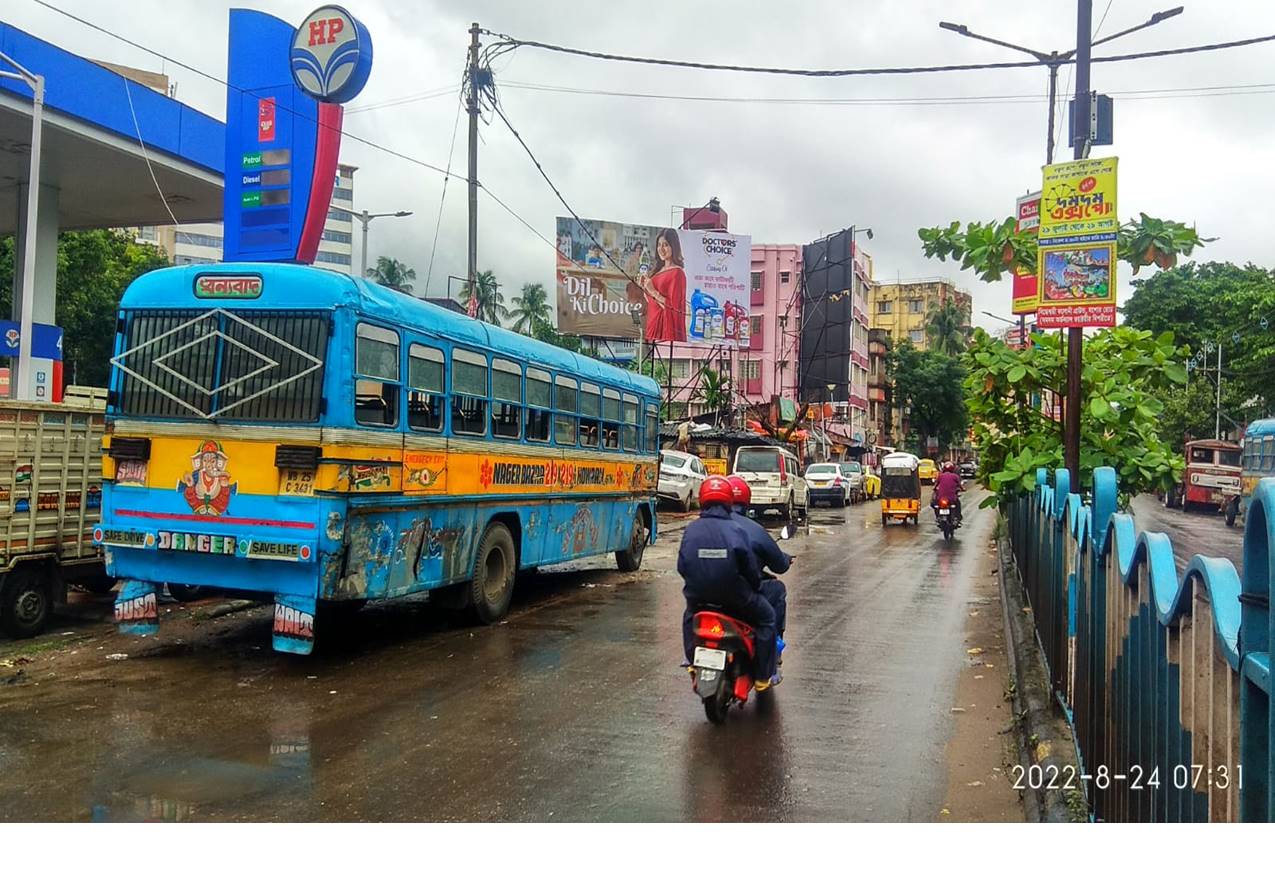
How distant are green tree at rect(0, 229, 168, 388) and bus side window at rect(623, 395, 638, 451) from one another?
23.6 metres

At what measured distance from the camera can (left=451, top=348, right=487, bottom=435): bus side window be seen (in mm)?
9117

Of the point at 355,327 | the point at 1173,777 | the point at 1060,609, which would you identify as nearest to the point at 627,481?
the point at 355,327

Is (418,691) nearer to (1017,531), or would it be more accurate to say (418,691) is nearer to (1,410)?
(1,410)

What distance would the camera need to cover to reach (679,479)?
28578 mm

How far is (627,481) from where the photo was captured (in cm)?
1417

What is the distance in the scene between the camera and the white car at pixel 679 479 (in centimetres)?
2853

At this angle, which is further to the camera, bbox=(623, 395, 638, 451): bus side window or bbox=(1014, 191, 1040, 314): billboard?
bbox=(623, 395, 638, 451): bus side window

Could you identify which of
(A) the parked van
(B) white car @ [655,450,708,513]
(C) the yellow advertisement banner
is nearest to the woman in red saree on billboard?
(A) the parked van

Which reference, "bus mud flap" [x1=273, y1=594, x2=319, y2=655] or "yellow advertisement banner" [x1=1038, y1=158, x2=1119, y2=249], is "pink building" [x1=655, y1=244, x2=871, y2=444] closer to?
"yellow advertisement banner" [x1=1038, y1=158, x2=1119, y2=249]

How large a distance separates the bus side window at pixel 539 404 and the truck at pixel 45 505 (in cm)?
410

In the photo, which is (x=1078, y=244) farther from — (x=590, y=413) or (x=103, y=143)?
(x=103, y=143)

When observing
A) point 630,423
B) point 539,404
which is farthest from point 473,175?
point 539,404

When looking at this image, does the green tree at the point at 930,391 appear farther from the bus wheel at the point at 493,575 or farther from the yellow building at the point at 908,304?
the bus wheel at the point at 493,575

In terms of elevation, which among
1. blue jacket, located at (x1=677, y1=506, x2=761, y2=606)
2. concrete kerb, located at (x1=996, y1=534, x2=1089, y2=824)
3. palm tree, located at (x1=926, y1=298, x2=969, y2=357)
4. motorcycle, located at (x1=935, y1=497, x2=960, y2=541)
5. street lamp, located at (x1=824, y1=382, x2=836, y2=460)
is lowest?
concrete kerb, located at (x1=996, y1=534, x2=1089, y2=824)
